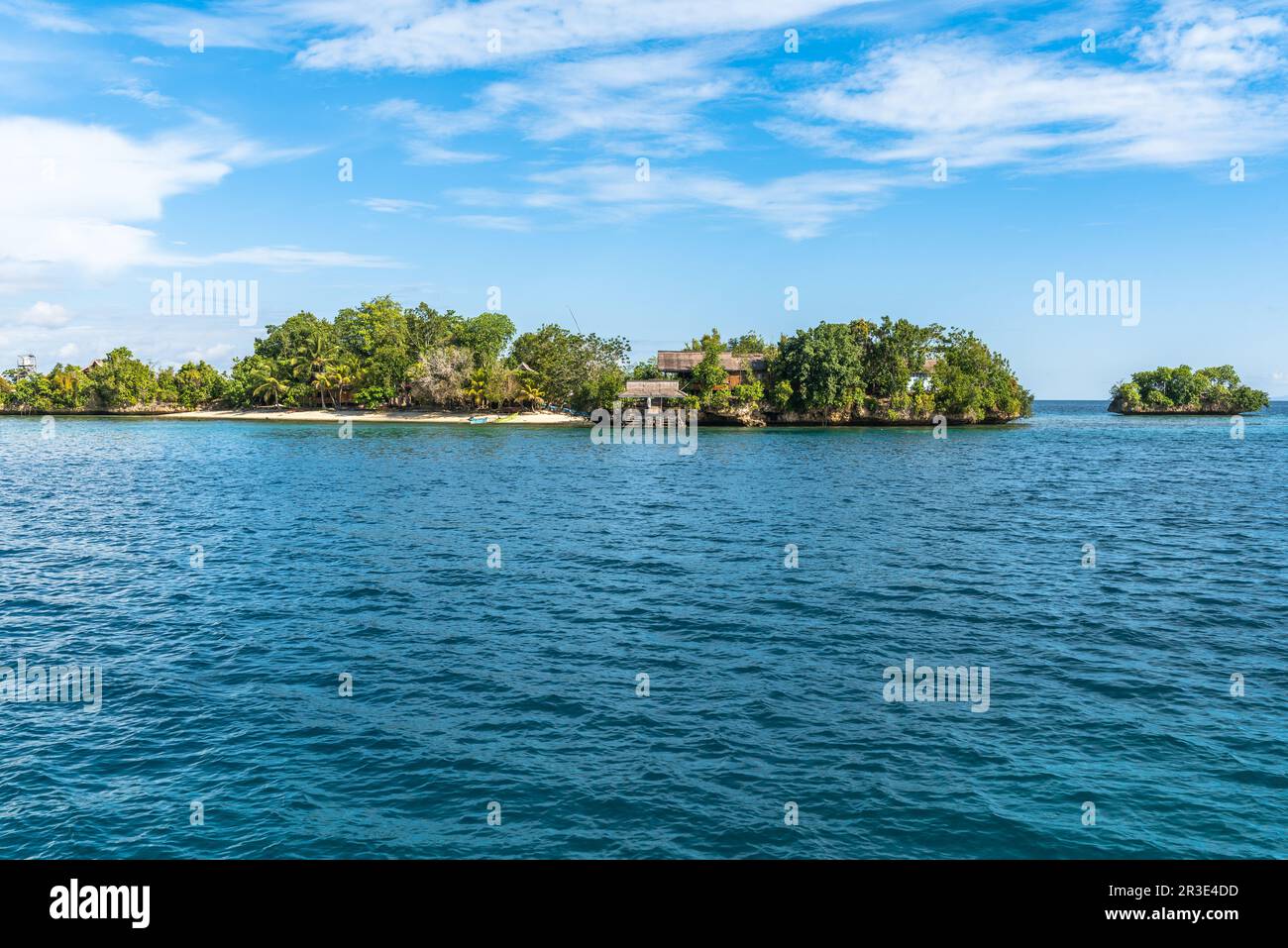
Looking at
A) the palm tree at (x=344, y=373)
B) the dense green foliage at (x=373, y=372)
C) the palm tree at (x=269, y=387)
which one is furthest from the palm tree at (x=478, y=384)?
the palm tree at (x=269, y=387)

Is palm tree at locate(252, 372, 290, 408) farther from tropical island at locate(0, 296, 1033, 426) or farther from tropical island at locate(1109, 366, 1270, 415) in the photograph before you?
tropical island at locate(1109, 366, 1270, 415)

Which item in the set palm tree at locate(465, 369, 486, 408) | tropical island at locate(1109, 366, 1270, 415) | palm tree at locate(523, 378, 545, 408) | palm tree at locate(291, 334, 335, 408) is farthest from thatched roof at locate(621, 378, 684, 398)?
tropical island at locate(1109, 366, 1270, 415)

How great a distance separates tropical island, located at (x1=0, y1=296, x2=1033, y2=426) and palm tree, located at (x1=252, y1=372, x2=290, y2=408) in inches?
12.7

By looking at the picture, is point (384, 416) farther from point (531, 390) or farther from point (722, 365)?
point (722, 365)

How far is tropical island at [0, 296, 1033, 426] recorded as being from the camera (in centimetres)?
12875

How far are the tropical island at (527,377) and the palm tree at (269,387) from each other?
0.32 metres

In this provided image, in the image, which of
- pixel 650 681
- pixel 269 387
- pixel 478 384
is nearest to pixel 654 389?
pixel 478 384

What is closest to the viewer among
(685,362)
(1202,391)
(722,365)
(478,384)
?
(685,362)

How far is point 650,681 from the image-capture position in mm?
19562

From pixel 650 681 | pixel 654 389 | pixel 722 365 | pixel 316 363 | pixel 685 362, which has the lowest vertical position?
Result: pixel 650 681

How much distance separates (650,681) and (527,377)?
422 ft

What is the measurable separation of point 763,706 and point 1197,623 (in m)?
15.3

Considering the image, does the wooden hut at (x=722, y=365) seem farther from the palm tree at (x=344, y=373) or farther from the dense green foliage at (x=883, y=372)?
the palm tree at (x=344, y=373)
